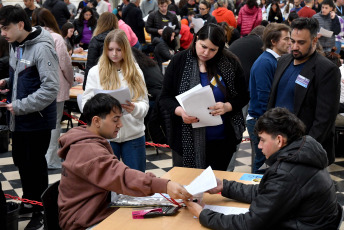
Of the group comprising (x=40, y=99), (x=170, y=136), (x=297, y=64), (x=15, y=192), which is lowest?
(x=15, y=192)

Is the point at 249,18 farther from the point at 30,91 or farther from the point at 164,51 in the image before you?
the point at 30,91

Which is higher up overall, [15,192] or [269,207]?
[269,207]

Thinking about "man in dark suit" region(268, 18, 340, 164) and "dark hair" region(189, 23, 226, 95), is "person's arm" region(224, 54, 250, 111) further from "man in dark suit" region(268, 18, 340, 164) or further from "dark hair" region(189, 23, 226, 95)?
"man in dark suit" region(268, 18, 340, 164)

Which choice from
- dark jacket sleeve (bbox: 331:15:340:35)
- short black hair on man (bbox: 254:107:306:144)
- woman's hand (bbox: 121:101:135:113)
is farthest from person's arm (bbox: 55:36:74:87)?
dark jacket sleeve (bbox: 331:15:340:35)

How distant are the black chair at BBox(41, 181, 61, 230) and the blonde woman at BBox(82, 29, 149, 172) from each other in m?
1.07

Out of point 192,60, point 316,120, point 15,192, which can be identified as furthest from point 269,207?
point 15,192

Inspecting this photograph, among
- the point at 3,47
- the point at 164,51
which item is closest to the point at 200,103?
the point at 3,47

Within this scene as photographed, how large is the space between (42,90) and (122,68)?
0.67m

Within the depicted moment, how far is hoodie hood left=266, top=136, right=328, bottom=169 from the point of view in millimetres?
2418

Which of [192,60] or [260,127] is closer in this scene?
[260,127]

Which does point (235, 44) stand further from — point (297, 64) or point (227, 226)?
point (227, 226)

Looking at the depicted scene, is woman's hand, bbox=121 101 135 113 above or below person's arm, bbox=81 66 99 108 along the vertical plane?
below

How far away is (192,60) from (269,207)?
1.56 metres

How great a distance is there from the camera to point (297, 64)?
3732 millimetres
